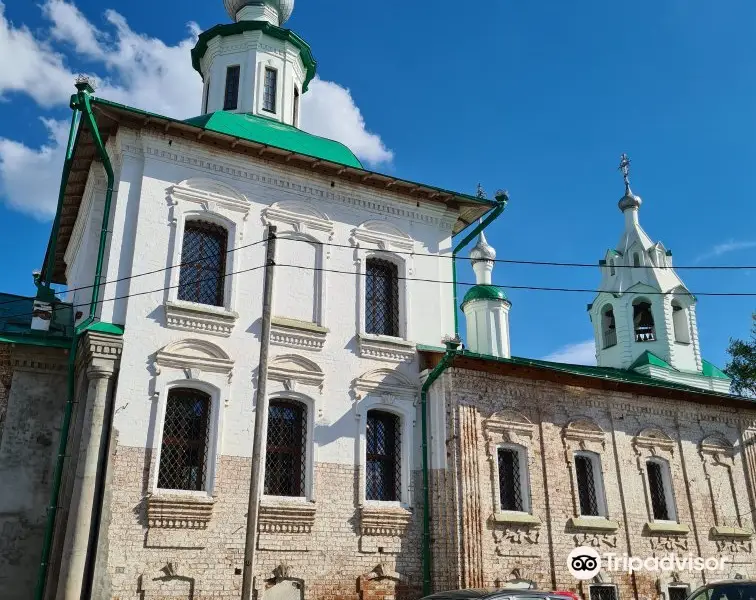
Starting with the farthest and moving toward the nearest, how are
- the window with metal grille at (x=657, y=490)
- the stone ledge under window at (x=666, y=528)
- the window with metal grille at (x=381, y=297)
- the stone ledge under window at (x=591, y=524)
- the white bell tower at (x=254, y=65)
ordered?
the white bell tower at (x=254, y=65)
the window with metal grille at (x=657, y=490)
the stone ledge under window at (x=666, y=528)
the stone ledge under window at (x=591, y=524)
the window with metal grille at (x=381, y=297)

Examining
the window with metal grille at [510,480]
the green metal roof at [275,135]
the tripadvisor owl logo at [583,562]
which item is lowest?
the tripadvisor owl logo at [583,562]

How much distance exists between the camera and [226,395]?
13.2 metres

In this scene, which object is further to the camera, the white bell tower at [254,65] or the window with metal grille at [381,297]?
the white bell tower at [254,65]

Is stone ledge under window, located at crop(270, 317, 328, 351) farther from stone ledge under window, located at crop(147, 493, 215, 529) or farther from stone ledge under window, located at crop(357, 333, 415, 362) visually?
stone ledge under window, located at crop(147, 493, 215, 529)

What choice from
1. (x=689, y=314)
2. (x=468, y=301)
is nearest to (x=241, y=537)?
(x=468, y=301)

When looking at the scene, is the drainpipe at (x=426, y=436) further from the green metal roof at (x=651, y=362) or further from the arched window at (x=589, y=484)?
the green metal roof at (x=651, y=362)

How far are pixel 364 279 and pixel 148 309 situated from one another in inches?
181

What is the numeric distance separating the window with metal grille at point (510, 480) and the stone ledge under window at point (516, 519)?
0.33 metres

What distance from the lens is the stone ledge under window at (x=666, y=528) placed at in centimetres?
1689

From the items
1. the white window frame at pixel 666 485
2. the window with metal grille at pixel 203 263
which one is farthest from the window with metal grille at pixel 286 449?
the white window frame at pixel 666 485

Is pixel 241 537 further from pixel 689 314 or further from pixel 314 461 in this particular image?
pixel 689 314

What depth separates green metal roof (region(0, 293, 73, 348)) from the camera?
43.7 ft

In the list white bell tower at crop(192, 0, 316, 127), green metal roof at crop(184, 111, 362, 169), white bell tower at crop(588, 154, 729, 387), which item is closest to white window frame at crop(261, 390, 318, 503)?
green metal roof at crop(184, 111, 362, 169)

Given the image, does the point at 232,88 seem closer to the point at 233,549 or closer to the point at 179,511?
the point at 179,511
